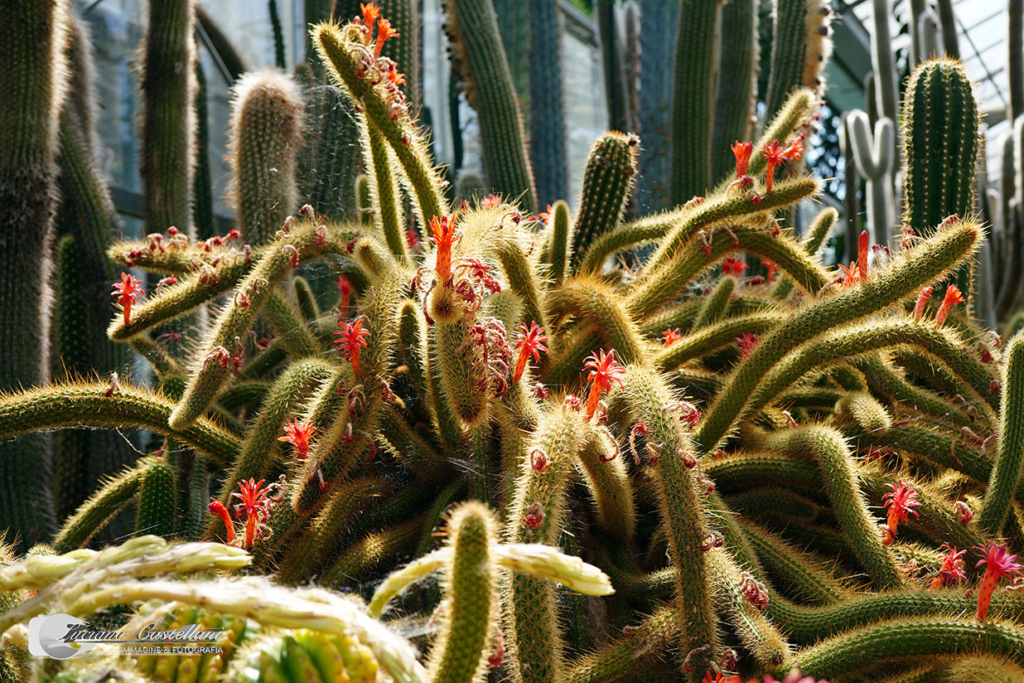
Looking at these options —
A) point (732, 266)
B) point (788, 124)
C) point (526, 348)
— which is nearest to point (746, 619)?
point (526, 348)

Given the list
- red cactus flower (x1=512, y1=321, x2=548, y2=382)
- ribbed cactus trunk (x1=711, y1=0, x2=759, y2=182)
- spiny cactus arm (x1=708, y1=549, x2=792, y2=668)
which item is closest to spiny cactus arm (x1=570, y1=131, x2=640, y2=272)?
red cactus flower (x1=512, y1=321, x2=548, y2=382)

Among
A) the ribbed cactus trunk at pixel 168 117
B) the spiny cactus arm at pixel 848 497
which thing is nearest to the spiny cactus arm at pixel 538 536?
the spiny cactus arm at pixel 848 497

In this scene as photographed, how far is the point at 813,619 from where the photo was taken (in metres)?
1.18

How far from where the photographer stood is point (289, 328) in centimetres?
173

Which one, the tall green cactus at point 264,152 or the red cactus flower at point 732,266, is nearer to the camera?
the red cactus flower at point 732,266

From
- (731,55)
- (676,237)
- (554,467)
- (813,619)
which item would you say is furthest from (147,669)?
(731,55)

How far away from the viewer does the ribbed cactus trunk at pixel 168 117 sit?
262cm

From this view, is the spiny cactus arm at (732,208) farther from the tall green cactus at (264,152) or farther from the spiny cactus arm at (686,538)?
the tall green cactus at (264,152)

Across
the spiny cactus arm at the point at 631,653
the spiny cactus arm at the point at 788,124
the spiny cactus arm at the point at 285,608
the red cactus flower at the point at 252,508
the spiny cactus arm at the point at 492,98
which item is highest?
the spiny cactus arm at the point at 492,98

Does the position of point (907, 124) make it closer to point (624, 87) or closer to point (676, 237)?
point (676, 237)

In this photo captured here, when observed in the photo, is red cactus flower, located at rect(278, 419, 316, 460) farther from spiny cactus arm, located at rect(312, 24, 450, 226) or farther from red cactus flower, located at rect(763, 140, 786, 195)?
red cactus flower, located at rect(763, 140, 786, 195)

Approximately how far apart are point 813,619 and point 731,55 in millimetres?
2701

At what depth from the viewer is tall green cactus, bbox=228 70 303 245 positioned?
7.24 ft

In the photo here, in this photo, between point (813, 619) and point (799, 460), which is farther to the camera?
point (799, 460)
